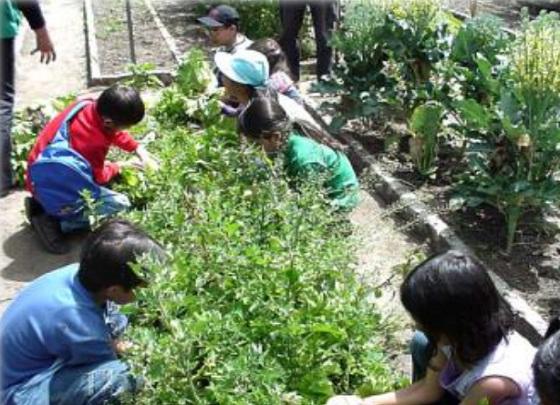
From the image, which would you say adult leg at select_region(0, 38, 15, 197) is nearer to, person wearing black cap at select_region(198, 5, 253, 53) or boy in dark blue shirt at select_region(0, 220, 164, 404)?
person wearing black cap at select_region(198, 5, 253, 53)

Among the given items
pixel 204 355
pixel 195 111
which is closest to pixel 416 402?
pixel 204 355

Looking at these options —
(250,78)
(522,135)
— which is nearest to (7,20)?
(250,78)

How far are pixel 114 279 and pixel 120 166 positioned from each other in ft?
6.20

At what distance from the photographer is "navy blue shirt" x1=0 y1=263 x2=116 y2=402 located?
2.37 meters

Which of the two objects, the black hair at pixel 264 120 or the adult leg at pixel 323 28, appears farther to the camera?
the adult leg at pixel 323 28

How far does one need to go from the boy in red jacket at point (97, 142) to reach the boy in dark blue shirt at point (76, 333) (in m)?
1.40

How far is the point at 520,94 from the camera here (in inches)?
141

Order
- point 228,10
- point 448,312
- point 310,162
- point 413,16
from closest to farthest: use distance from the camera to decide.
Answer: point 448,312 < point 310,162 < point 413,16 < point 228,10

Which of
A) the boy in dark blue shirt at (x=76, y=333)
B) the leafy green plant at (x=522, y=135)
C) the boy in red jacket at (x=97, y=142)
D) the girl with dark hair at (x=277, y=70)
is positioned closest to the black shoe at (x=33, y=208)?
the boy in red jacket at (x=97, y=142)

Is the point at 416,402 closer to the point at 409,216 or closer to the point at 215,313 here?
→ the point at 215,313

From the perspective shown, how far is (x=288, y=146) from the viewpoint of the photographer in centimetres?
351

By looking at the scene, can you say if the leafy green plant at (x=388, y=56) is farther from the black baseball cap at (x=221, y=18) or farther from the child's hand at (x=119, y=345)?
the child's hand at (x=119, y=345)

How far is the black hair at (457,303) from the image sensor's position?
6.79 feet

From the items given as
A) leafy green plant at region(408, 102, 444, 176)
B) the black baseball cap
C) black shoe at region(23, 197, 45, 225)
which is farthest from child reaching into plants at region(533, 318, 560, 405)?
the black baseball cap
